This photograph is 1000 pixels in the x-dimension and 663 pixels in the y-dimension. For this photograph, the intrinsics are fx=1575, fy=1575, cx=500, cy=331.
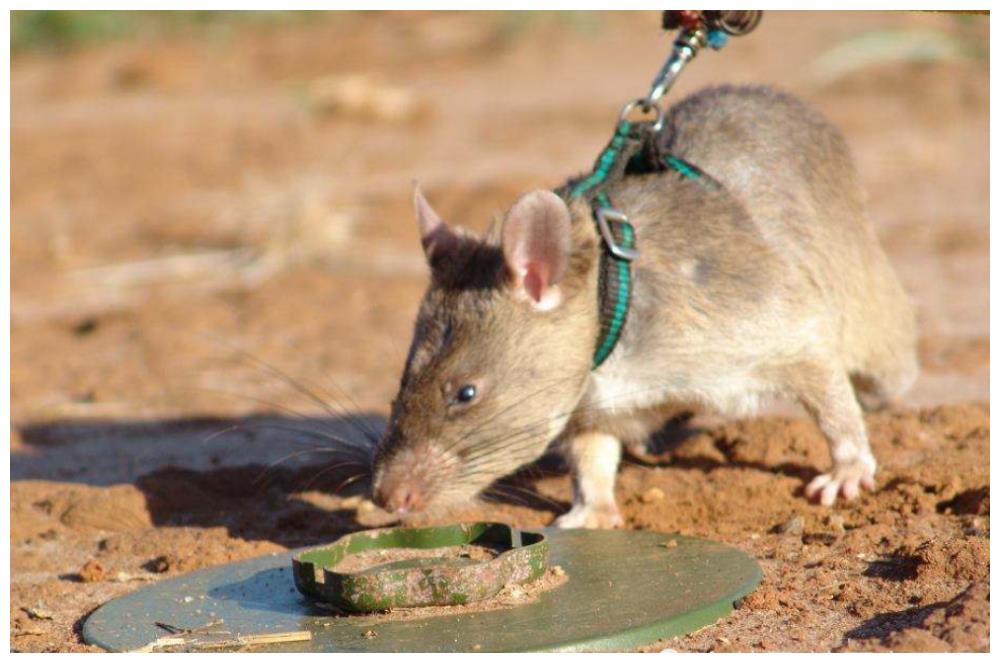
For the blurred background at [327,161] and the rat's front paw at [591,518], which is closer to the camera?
the rat's front paw at [591,518]

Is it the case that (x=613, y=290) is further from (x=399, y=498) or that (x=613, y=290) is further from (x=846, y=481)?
(x=846, y=481)

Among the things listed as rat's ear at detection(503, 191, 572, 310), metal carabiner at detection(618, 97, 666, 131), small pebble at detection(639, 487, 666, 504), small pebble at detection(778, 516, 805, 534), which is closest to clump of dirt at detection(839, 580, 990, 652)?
small pebble at detection(778, 516, 805, 534)

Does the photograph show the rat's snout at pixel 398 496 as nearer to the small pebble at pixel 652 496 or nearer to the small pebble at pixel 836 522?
the small pebble at pixel 652 496

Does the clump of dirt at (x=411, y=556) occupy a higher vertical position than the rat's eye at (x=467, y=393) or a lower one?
lower

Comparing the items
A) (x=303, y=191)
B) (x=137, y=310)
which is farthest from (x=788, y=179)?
(x=303, y=191)

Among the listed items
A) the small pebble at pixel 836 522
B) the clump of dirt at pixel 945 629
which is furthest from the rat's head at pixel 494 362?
the clump of dirt at pixel 945 629

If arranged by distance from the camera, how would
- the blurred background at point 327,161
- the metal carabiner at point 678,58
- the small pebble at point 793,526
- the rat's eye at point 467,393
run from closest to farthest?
the rat's eye at point 467,393 → the small pebble at point 793,526 → the metal carabiner at point 678,58 → the blurred background at point 327,161
